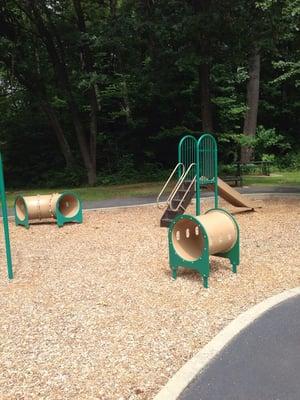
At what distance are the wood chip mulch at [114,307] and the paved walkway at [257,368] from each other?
273 millimetres

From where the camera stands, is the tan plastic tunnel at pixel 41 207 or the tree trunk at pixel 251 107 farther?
the tree trunk at pixel 251 107

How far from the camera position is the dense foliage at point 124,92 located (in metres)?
16.4

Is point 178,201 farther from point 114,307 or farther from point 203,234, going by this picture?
point 114,307

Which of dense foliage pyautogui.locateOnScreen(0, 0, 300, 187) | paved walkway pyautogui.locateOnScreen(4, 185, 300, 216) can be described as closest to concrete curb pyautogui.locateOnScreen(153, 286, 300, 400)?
paved walkway pyautogui.locateOnScreen(4, 185, 300, 216)

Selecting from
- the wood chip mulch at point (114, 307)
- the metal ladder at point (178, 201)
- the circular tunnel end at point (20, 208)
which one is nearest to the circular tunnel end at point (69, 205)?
the circular tunnel end at point (20, 208)

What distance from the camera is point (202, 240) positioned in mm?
5922

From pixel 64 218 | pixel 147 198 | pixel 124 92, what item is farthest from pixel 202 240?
pixel 124 92

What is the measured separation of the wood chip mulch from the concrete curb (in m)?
Result: 0.09

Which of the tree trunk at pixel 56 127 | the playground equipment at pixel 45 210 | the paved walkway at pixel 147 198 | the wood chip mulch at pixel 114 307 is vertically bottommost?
the paved walkway at pixel 147 198

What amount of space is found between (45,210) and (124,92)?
46.5 feet

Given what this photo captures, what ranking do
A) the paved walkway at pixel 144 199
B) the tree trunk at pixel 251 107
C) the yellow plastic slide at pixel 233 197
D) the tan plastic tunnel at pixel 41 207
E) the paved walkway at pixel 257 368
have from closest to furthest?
the paved walkway at pixel 257 368
the tan plastic tunnel at pixel 41 207
the yellow plastic slide at pixel 233 197
the paved walkway at pixel 144 199
the tree trunk at pixel 251 107

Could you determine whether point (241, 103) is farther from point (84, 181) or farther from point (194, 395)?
point (194, 395)

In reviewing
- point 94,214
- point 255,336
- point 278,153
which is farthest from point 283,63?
point 255,336

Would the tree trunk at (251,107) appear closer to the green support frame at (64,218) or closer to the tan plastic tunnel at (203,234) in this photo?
the green support frame at (64,218)
